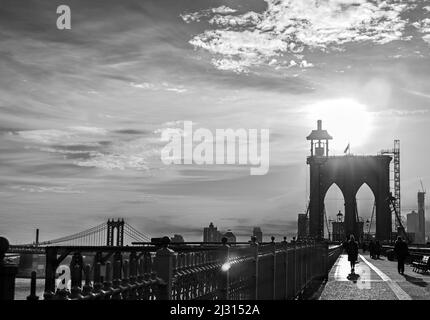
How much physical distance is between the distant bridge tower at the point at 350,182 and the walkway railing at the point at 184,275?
12091 centimetres

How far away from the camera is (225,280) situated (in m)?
9.02

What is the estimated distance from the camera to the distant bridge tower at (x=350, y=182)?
433 feet

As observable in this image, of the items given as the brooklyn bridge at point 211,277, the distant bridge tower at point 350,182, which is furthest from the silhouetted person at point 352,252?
the distant bridge tower at point 350,182

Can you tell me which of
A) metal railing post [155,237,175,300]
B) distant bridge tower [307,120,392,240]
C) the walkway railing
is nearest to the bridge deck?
the walkway railing

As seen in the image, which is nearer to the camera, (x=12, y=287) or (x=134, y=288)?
(x=134, y=288)

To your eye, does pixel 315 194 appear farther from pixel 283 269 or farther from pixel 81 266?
pixel 81 266

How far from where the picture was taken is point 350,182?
135875mm

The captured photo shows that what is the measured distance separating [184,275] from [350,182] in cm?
13246

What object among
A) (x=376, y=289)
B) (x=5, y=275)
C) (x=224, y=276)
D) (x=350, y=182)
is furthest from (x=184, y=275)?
(x=350, y=182)

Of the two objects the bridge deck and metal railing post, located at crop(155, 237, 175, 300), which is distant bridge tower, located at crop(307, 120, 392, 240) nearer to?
the bridge deck

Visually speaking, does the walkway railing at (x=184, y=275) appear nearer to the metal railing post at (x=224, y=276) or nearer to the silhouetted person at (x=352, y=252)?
the metal railing post at (x=224, y=276)

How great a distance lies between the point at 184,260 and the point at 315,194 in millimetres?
132763
